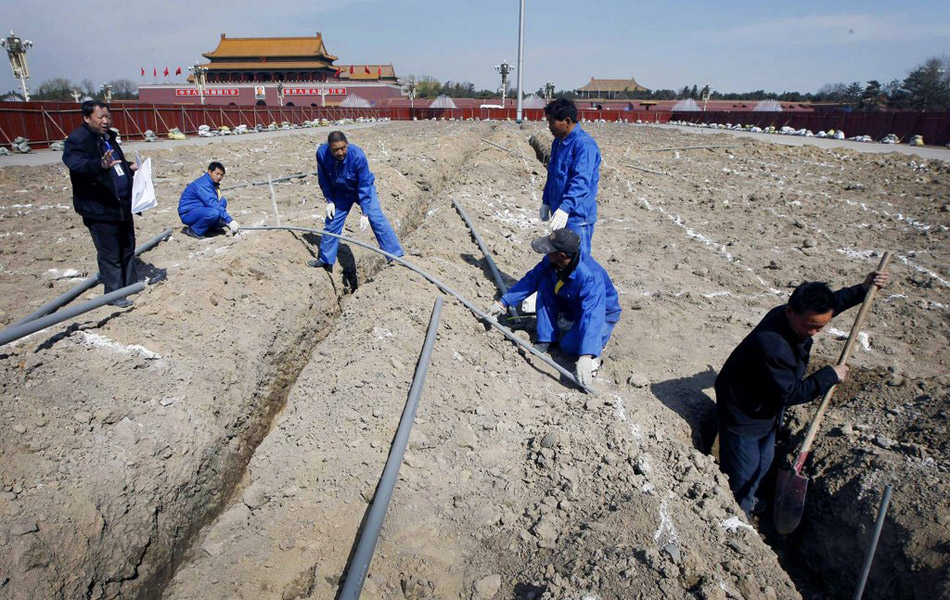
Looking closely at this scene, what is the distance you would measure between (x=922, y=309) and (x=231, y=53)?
58.4 meters

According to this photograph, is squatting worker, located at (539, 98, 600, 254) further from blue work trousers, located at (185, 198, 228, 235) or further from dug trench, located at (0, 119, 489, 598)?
blue work trousers, located at (185, 198, 228, 235)

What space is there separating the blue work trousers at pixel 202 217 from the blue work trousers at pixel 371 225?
5.53ft

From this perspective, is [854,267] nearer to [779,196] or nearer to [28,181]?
[779,196]

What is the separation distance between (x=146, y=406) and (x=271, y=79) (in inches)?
2146

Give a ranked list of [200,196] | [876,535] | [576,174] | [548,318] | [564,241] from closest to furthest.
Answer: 1. [876,535]
2. [564,241]
3. [548,318]
4. [576,174]
5. [200,196]

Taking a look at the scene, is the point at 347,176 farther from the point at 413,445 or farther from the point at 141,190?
the point at 413,445

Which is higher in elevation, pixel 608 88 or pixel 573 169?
pixel 608 88

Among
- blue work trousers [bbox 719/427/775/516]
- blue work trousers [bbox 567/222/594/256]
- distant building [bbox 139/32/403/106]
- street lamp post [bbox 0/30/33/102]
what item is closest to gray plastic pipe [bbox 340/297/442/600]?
blue work trousers [bbox 567/222/594/256]

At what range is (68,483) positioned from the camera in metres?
2.74

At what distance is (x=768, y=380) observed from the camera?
309cm

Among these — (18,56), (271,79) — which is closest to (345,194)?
(18,56)

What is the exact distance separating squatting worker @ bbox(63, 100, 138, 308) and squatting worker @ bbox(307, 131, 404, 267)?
170 cm

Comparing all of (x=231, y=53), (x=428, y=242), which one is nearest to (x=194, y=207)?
(x=428, y=242)

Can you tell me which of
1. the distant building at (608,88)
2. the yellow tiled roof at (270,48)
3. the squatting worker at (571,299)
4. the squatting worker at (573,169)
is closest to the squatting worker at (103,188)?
the squatting worker at (571,299)
